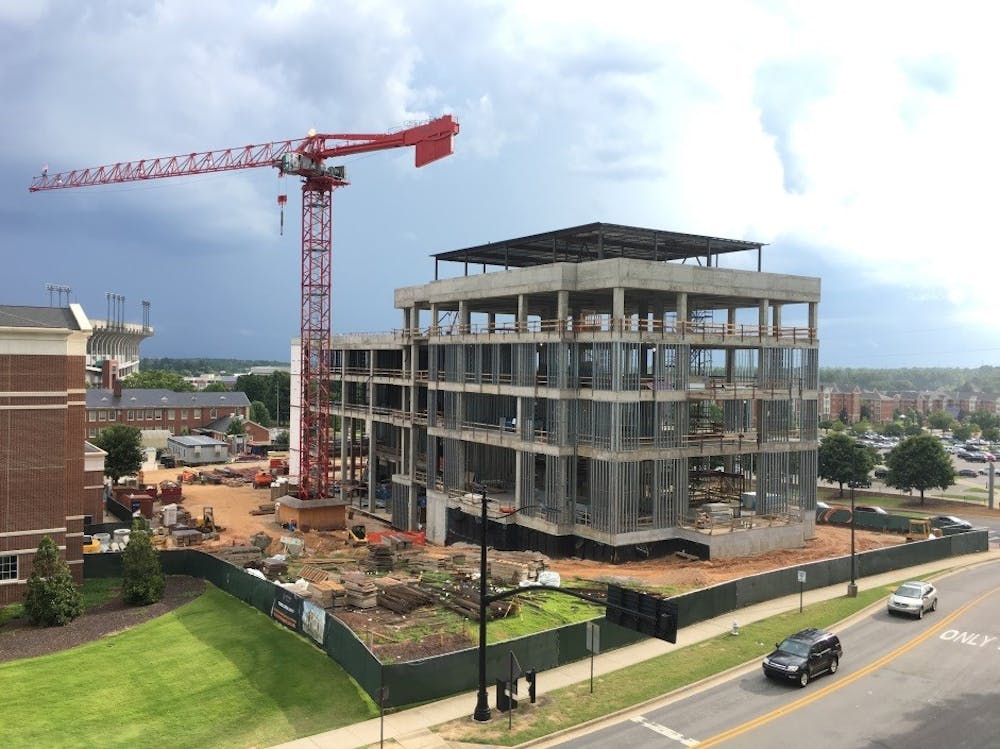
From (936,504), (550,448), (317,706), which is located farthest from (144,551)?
(936,504)

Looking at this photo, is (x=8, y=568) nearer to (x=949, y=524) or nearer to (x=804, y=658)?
(x=804, y=658)

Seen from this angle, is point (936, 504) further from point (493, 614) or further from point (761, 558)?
point (493, 614)

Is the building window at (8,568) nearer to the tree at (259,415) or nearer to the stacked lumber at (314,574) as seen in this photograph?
the stacked lumber at (314,574)

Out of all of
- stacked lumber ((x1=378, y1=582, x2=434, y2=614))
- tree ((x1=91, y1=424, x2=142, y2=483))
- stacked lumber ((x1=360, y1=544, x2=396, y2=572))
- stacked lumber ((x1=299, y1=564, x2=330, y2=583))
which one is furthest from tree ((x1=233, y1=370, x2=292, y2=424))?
stacked lumber ((x1=378, y1=582, x2=434, y2=614))

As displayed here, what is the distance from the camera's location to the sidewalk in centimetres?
2277

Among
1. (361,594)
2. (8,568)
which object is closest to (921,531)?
(361,594)

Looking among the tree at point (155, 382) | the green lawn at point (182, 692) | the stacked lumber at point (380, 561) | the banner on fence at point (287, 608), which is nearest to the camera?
the green lawn at point (182, 692)

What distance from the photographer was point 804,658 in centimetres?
2706

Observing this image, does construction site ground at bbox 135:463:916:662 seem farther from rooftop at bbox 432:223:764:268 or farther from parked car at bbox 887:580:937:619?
rooftop at bbox 432:223:764:268

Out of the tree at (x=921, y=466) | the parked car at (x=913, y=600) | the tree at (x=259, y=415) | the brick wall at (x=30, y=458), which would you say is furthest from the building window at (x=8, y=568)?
the tree at (x=259, y=415)

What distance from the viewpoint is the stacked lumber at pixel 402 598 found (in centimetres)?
3278

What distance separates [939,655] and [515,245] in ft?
122

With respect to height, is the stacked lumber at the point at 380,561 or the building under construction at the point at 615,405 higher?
the building under construction at the point at 615,405

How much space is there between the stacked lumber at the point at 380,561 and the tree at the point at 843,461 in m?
70.0
